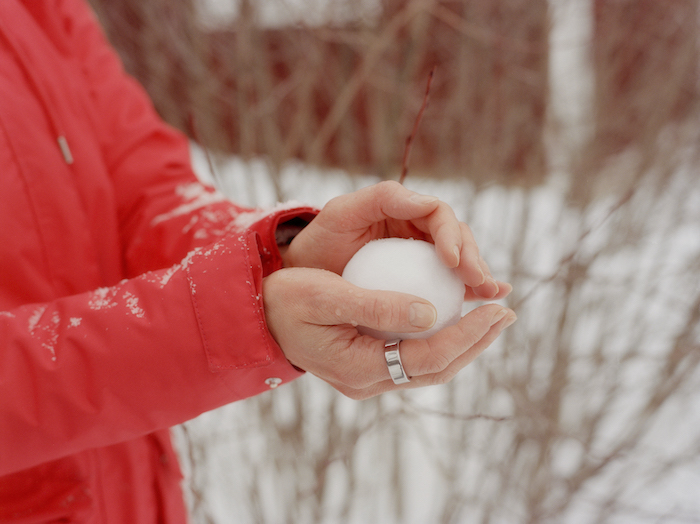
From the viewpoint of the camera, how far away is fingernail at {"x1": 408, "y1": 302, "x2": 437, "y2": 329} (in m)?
0.84

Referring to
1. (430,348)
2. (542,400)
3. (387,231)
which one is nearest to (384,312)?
(430,348)

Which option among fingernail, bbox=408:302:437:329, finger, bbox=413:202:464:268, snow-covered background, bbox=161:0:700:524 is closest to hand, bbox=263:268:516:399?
fingernail, bbox=408:302:437:329

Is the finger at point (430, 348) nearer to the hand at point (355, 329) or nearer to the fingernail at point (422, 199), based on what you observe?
the hand at point (355, 329)

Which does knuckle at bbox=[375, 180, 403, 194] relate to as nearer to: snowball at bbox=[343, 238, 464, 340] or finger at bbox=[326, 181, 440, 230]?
finger at bbox=[326, 181, 440, 230]

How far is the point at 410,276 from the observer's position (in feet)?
3.18

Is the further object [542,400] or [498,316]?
[542,400]

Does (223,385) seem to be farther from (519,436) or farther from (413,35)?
(519,436)

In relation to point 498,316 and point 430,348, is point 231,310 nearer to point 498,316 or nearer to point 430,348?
point 430,348

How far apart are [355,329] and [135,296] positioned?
1.35ft

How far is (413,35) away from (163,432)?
1687mm

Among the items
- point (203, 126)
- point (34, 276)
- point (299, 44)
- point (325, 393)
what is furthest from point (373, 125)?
point (34, 276)

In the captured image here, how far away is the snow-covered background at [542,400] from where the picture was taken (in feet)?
7.79

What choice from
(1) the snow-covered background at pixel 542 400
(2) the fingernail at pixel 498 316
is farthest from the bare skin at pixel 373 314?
(1) the snow-covered background at pixel 542 400

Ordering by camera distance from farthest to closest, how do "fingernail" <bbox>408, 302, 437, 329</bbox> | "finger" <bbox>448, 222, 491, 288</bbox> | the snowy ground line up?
the snowy ground, "finger" <bbox>448, 222, 491, 288</bbox>, "fingernail" <bbox>408, 302, 437, 329</bbox>
